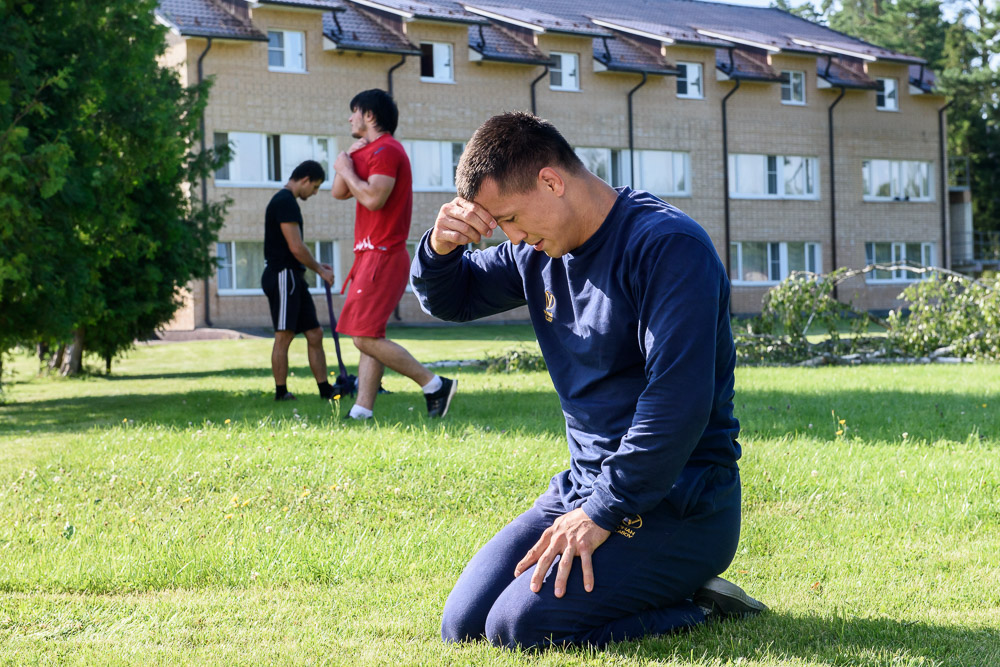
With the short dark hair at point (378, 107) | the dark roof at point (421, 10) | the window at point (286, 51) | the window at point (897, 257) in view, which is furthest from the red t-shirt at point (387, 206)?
the window at point (897, 257)

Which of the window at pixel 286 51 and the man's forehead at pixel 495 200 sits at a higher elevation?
→ the window at pixel 286 51

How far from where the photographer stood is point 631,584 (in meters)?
3.24

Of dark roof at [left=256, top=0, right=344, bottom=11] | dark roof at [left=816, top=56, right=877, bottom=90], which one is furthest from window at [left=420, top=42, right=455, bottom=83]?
dark roof at [left=816, top=56, right=877, bottom=90]

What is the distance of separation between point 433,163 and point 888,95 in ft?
61.3

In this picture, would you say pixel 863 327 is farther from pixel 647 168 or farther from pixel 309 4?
pixel 647 168

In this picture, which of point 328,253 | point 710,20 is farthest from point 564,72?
point 710,20

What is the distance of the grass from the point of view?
3391 mm

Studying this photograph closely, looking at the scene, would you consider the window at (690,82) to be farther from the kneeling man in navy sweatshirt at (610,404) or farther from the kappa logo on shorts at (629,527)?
the kappa logo on shorts at (629,527)

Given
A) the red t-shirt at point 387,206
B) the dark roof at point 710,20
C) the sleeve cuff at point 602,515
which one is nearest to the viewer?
the sleeve cuff at point 602,515

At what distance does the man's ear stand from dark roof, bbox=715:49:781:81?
116 feet

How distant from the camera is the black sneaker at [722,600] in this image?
3479 millimetres

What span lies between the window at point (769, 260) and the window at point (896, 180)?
344cm

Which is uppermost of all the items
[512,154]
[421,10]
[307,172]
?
[421,10]

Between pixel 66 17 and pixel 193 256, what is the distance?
6.57 metres
